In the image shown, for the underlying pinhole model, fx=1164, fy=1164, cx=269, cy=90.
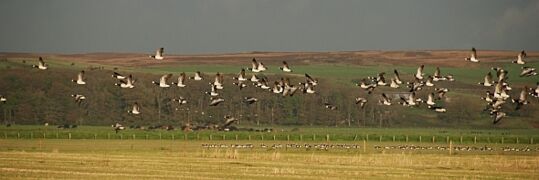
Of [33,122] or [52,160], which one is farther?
[33,122]

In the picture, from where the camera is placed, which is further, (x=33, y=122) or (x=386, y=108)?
(x=386, y=108)

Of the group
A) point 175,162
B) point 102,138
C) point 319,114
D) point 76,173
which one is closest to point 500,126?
point 319,114

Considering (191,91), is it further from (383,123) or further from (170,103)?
(383,123)

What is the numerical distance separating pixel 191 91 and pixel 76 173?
144 meters

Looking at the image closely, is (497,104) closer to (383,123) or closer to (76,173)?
(76,173)

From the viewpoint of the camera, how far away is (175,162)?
55375 mm

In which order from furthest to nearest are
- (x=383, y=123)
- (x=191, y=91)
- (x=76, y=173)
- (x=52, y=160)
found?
(x=191, y=91) → (x=383, y=123) → (x=52, y=160) → (x=76, y=173)

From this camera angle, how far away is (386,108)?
179375mm

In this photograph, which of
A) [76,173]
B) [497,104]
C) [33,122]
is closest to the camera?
[76,173]

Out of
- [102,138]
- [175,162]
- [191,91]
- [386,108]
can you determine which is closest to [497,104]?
[175,162]

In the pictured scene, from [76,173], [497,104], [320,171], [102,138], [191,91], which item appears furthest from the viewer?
[191,91]

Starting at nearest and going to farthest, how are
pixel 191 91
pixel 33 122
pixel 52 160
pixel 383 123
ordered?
pixel 52 160, pixel 33 122, pixel 383 123, pixel 191 91

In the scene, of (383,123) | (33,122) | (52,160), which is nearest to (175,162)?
(52,160)

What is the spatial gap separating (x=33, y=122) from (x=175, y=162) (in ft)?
349
